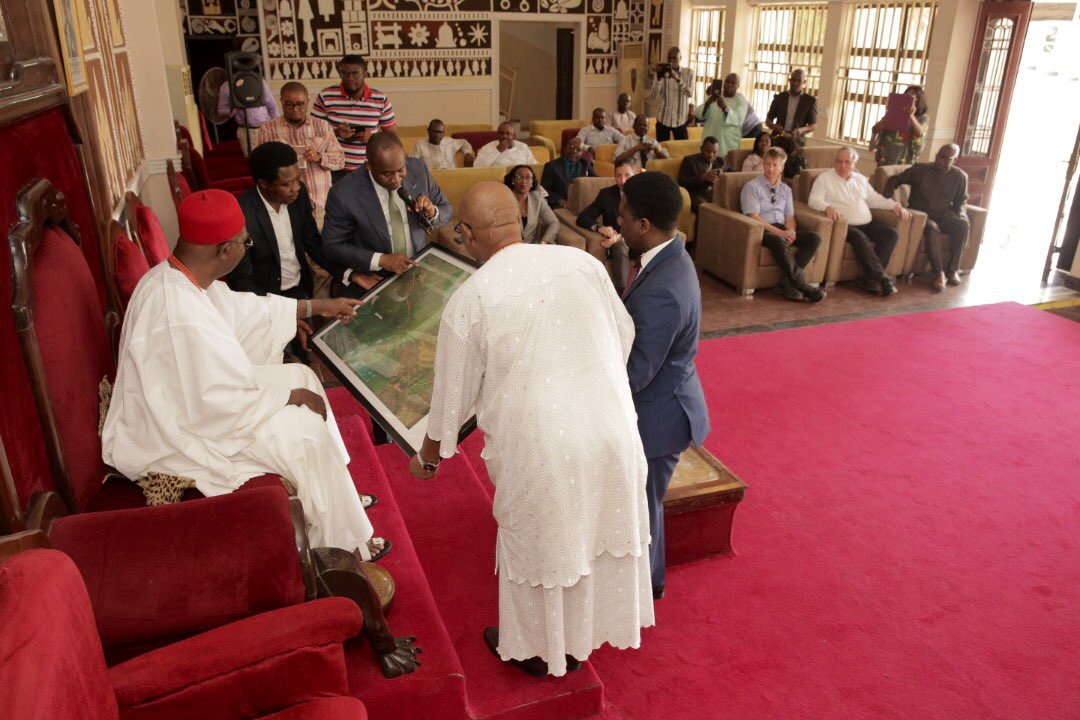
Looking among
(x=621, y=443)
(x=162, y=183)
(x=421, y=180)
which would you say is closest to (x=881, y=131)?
(x=421, y=180)

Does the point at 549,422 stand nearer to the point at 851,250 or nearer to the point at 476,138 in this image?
the point at 851,250

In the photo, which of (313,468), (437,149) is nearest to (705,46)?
(437,149)

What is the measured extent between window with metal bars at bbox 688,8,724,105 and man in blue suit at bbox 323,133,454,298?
390 inches

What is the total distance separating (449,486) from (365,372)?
2.87 feet

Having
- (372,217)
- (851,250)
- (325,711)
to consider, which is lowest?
(851,250)

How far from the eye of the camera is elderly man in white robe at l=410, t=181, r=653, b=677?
2.03 meters

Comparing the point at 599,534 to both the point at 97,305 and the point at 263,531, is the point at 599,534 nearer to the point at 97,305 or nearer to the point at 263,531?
the point at 263,531

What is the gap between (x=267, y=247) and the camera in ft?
12.0

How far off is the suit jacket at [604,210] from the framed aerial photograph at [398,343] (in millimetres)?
3376

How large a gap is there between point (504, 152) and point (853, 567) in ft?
21.1

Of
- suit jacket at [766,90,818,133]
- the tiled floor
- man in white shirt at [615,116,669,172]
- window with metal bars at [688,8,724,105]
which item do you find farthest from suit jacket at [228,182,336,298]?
window with metal bars at [688,8,724,105]

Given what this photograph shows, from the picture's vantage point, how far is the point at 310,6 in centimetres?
1195

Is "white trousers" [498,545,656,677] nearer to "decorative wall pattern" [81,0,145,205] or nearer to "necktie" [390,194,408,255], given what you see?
"necktie" [390,194,408,255]

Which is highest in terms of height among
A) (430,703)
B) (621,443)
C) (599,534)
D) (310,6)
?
(310,6)
